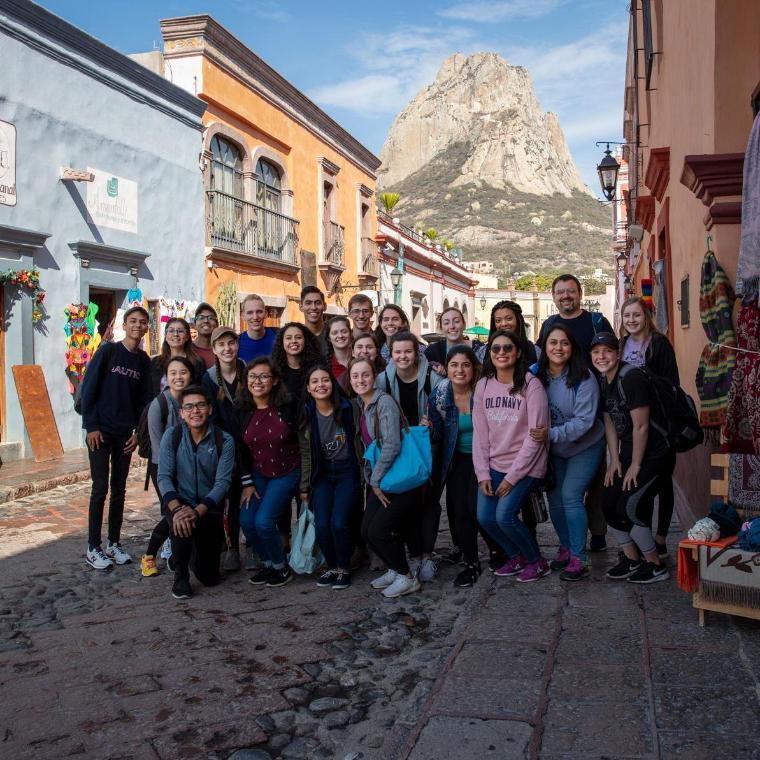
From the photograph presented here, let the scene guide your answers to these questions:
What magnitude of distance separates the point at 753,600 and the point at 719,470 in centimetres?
82

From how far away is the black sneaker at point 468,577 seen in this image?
15.5 ft

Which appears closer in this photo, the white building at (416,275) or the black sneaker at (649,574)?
the black sneaker at (649,574)

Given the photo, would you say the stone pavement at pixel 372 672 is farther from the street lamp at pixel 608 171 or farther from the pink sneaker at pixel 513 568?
the street lamp at pixel 608 171

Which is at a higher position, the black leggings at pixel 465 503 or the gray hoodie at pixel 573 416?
the gray hoodie at pixel 573 416

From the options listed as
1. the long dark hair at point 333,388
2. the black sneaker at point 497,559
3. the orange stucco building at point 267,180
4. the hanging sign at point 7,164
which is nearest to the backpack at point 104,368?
the long dark hair at point 333,388

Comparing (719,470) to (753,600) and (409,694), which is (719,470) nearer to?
(753,600)

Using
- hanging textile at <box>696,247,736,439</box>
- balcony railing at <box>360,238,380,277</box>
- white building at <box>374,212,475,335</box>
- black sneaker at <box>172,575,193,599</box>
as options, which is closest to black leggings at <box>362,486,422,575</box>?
black sneaker at <box>172,575,193,599</box>

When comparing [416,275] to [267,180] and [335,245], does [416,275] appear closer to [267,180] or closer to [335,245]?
[335,245]

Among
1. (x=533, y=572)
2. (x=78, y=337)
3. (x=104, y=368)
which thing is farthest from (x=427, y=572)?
(x=78, y=337)

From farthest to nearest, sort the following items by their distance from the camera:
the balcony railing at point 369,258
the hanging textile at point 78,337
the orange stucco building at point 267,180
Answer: the balcony railing at point 369,258 < the orange stucco building at point 267,180 < the hanging textile at point 78,337

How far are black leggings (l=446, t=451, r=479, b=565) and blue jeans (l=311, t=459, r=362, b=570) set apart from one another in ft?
2.00

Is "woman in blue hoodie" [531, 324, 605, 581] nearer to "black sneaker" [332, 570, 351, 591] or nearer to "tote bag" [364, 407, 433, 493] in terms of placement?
"tote bag" [364, 407, 433, 493]

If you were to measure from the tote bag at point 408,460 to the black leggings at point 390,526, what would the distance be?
70mm

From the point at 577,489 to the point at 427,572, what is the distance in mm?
1044
